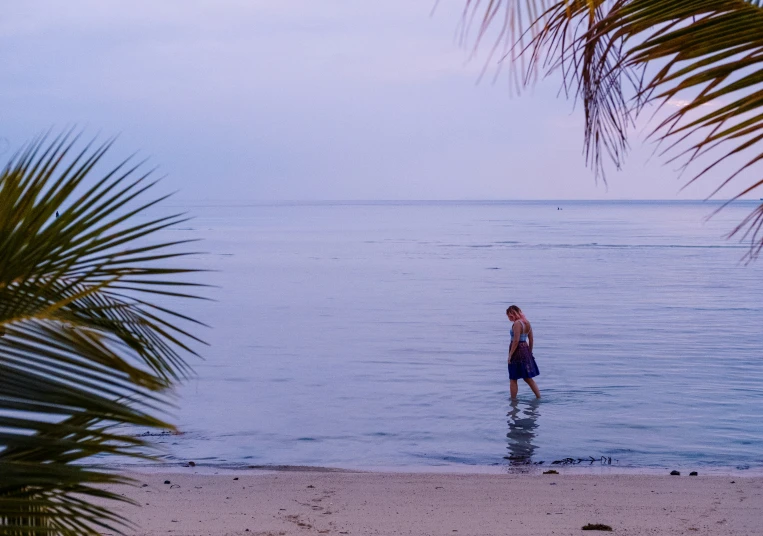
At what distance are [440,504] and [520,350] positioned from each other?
214 inches

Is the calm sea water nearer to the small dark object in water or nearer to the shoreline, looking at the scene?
the shoreline

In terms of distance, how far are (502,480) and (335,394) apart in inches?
240

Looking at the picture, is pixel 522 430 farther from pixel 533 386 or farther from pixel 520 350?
pixel 533 386

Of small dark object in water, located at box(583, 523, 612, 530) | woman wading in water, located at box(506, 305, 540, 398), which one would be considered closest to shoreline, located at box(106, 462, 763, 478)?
small dark object in water, located at box(583, 523, 612, 530)

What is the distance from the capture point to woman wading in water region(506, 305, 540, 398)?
43.2 feet

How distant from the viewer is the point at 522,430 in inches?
482

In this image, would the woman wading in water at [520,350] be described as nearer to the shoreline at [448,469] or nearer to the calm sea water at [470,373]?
the calm sea water at [470,373]

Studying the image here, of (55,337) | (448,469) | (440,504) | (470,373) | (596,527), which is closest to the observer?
(55,337)

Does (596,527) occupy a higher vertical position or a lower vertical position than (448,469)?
lower

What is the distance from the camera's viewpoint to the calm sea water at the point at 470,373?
1160 cm

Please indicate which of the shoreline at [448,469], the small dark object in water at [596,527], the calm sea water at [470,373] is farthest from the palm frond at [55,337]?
the shoreline at [448,469]

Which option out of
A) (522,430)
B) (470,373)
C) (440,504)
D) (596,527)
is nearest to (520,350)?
(522,430)

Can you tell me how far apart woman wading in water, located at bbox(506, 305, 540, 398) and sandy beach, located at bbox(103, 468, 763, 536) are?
3668mm

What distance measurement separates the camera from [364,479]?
31.7 ft
